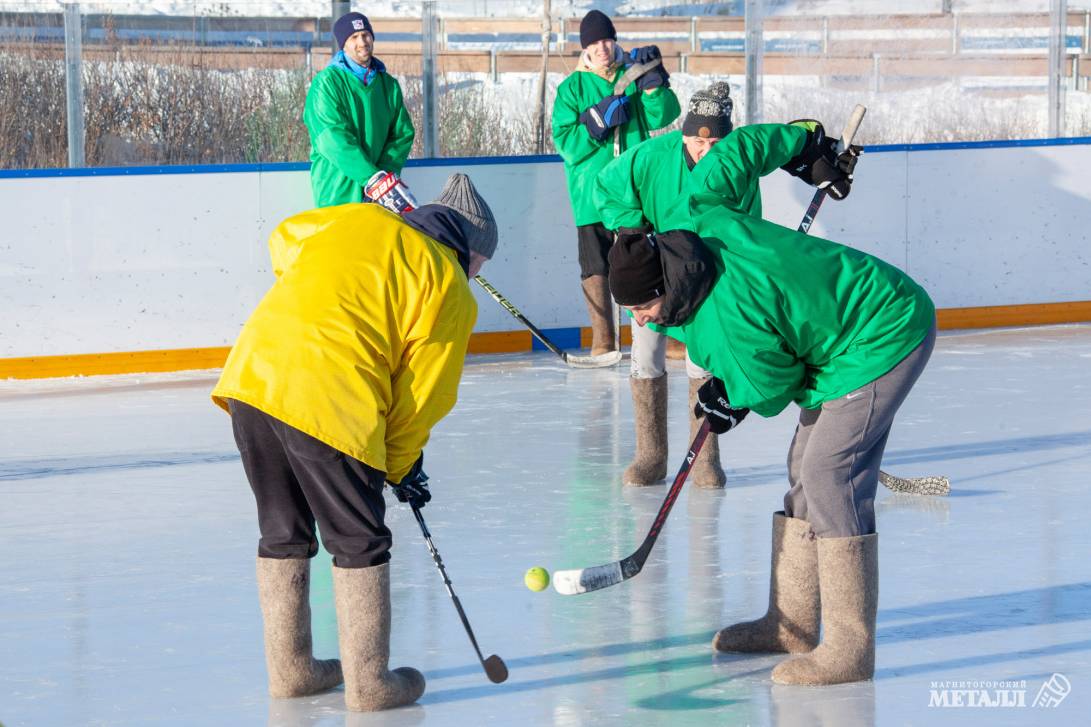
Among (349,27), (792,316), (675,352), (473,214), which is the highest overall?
(349,27)

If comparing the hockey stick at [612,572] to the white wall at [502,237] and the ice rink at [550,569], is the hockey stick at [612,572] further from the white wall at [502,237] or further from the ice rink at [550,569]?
the white wall at [502,237]

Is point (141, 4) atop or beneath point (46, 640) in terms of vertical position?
atop

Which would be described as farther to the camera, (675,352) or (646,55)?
(675,352)

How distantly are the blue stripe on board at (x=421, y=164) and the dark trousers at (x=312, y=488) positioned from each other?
4415 millimetres

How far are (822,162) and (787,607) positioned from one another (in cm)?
138

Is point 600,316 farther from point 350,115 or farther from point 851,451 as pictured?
point 851,451

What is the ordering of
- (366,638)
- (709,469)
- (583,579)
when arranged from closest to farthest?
1. (366,638)
2. (583,579)
3. (709,469)

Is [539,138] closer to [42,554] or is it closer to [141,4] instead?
[141,4]

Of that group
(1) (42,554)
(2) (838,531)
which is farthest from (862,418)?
(1) (42,554)

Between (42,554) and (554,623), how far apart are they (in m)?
1.48

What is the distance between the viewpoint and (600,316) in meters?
7.61

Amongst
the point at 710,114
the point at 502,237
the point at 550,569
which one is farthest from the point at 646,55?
the point at 550,569

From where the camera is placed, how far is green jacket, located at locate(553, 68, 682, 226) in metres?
7.00

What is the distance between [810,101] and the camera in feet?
29.3
